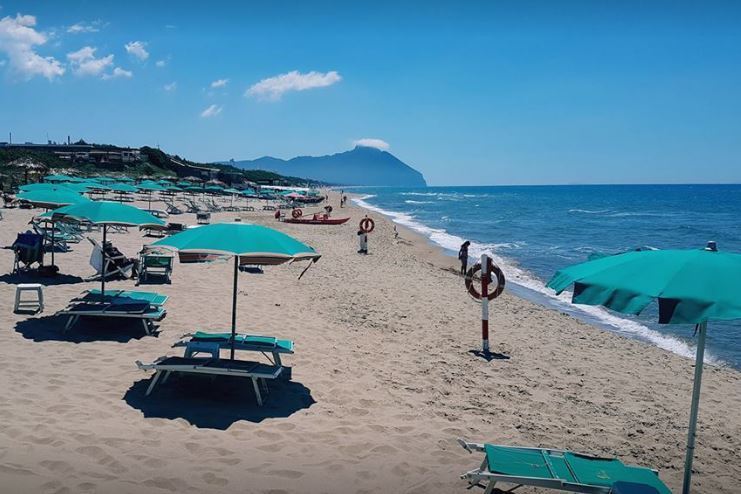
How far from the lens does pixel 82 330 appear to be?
729 centimetres

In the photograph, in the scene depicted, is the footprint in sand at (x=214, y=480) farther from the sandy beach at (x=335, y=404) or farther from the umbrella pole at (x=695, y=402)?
the umbrella pole at (x=695, y=402)

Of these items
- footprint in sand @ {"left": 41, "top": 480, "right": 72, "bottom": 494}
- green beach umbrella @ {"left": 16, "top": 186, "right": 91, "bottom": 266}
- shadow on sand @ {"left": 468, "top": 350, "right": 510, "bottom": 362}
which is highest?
green beach umbrella @ {"left": 16, "top": 186, "right": 91, "bottom": 266}

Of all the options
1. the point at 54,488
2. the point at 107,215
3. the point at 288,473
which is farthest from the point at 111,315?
the point at 288,473

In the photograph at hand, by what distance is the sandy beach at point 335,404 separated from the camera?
13.6 feet

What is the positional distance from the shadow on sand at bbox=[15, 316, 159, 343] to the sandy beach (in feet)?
0.14

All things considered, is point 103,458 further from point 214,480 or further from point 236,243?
point 236,243

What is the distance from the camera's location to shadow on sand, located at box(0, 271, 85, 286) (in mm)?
9984

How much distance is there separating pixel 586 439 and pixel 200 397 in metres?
3.81

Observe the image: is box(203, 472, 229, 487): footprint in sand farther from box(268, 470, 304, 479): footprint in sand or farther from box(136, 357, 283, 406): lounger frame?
box(136, 357, 283, 406): lounger frame

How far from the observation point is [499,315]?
1119cm

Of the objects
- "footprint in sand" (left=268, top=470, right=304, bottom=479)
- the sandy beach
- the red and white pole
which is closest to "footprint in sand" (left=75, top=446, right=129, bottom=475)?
the sandy beach

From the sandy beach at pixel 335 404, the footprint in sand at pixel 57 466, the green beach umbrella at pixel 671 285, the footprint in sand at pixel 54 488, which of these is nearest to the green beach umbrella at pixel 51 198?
the sandy beach at pixel 335 404

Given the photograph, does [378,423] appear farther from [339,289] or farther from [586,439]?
[339,289]

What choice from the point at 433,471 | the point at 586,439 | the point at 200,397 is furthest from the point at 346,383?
the point at 586,439
